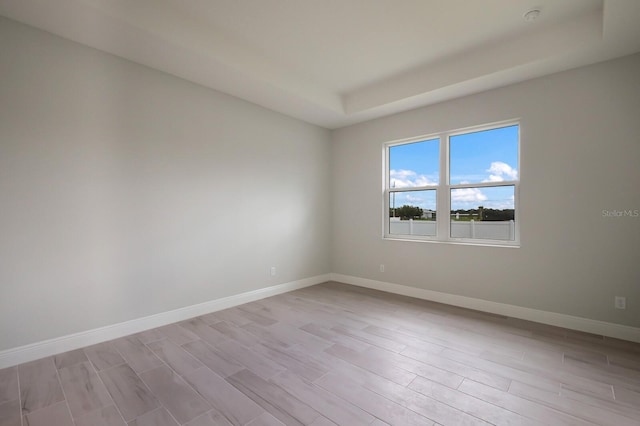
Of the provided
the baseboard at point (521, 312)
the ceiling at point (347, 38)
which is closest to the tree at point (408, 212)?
the baseboard at point (521, 312)

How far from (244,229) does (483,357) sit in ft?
10.0

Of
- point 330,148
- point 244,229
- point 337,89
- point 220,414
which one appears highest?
point 337,89

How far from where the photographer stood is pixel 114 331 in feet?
9.41

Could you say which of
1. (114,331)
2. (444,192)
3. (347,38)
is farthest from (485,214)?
(114,331)

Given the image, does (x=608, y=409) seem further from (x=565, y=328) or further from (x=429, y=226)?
(x=429, y=226)

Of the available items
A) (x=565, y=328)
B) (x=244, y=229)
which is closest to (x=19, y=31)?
(x=244, y=229)

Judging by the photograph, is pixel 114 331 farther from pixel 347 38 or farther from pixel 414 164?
pixel 414 164

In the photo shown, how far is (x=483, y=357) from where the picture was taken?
252 cm

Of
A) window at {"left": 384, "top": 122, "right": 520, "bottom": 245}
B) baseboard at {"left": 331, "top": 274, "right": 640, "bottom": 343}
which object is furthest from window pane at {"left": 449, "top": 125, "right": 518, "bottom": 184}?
baseboard at {"left": 331, "top": 274, "right": 640, "bottom": 343}

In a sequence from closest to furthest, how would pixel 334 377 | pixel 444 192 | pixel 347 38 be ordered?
pixel 334 377, pixel 347 38, pixel 444 192

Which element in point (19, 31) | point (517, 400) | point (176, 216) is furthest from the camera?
point (176, 216)

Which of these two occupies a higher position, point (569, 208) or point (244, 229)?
point (569, 208)

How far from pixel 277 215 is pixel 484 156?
9.81 feet

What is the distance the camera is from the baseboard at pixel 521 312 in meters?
2.88
